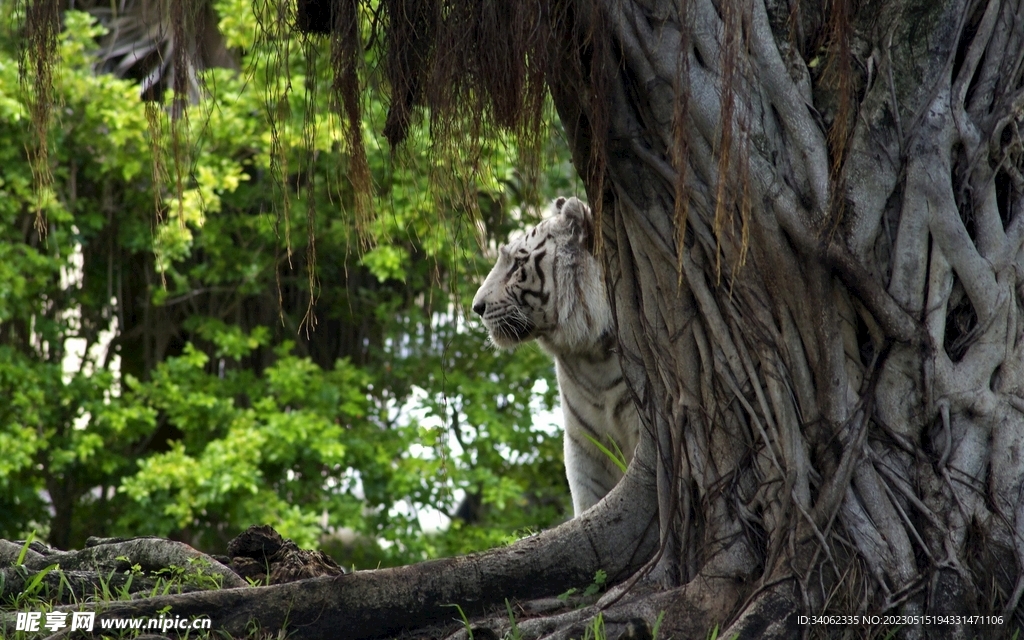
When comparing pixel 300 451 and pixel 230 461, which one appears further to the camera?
pixel 300 451

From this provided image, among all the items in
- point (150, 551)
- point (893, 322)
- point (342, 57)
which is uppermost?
point (342, 57)

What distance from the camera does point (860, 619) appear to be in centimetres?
256

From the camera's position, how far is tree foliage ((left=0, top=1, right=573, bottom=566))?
8078mm

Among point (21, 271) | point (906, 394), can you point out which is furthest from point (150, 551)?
point (21, 271)

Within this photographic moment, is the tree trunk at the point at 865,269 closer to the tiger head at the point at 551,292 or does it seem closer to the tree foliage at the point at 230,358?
the tiger head at the point at 551,292

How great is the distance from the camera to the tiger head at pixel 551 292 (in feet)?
14.8

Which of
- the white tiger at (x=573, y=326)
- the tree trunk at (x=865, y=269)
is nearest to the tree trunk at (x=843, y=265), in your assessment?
the tree trunk at (x=865, y=269)

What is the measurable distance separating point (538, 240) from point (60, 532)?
690cm

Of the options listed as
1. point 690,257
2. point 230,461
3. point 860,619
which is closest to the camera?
point 860,619

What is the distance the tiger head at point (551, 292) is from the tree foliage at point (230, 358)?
9.43 feet

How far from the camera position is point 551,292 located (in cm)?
458

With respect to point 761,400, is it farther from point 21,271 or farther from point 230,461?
point 21,271

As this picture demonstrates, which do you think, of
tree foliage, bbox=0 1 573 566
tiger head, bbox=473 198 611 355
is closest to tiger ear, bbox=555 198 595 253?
tiger head, bbox=473 198 611 355

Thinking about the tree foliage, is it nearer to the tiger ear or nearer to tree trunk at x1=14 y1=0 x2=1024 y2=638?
the tiger ear
